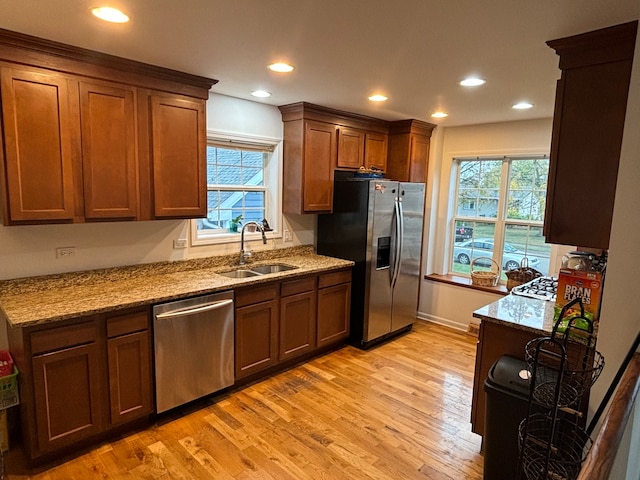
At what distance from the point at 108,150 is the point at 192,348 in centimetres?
141

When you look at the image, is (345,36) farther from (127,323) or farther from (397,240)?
(397,240)

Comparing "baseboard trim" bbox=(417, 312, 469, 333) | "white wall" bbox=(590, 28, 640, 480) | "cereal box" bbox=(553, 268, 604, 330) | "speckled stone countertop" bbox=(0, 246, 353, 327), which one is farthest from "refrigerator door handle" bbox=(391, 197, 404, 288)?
"white wall" bbox=(590, 28, 640, 480)

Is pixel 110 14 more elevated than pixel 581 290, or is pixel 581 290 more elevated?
pixel 110 14

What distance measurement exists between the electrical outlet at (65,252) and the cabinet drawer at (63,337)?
2.17ft

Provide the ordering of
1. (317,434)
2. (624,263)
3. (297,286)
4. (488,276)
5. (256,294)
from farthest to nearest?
1. (488,276)
2. (297,286)
3. (256,294)
4. (317,434)
5. (624,263)

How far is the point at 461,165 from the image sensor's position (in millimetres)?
4746

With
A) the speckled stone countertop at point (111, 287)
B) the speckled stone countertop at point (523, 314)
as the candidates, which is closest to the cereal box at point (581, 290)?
the speckled stone countertop at point (523, 314)

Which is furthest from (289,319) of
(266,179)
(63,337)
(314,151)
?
(63,337)

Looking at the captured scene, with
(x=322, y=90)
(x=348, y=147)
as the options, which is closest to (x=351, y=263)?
(x=348, y=147)

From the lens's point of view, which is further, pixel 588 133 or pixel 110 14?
pixel 588 133

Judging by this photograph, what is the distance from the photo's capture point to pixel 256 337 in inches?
125

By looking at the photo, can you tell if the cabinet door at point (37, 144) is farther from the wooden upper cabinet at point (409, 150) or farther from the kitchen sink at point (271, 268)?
the wooden upper cabinet at point (409, 150)

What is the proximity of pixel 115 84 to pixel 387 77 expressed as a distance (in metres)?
1.75

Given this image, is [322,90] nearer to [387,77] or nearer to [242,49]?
[387,77]
